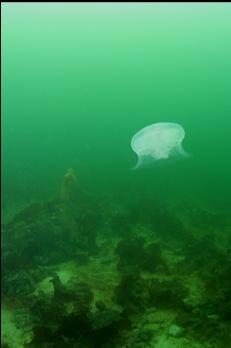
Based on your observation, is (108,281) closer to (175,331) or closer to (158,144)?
(175,331)

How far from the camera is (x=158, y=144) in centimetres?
798

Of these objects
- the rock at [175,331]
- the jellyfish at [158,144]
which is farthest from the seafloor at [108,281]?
the jellyfish at [158,144]

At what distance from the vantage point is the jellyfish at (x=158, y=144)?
7.68 meters

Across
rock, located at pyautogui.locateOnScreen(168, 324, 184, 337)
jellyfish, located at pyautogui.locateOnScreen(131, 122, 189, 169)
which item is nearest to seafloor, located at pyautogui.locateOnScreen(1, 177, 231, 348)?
rock, located at pyautogui.locateOnScreen(168, 324, 184, 337)

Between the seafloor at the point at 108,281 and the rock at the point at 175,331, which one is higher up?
the seafloor at the point at 108,281

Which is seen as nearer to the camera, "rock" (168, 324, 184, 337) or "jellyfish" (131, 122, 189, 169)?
"rock" (168, 324, 184, 337)

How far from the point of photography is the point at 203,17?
65.0 meters

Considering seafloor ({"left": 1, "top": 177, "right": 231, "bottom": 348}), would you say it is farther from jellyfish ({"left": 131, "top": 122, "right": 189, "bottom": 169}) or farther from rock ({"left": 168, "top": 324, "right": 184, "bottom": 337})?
jellyfish ({"left": 131, "top": 122, "right": 189, "bottom": 169})

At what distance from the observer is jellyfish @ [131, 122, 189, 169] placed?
25.2ft

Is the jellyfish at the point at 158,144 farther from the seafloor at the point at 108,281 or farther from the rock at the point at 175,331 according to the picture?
the rock at the point at 175,331

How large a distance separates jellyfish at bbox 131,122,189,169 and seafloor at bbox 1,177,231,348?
5.00ft

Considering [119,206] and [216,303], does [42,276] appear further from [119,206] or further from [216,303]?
[119,206]

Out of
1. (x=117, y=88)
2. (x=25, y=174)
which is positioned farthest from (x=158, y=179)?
(x=117, y=88)

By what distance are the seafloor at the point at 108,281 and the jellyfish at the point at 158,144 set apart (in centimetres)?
152
